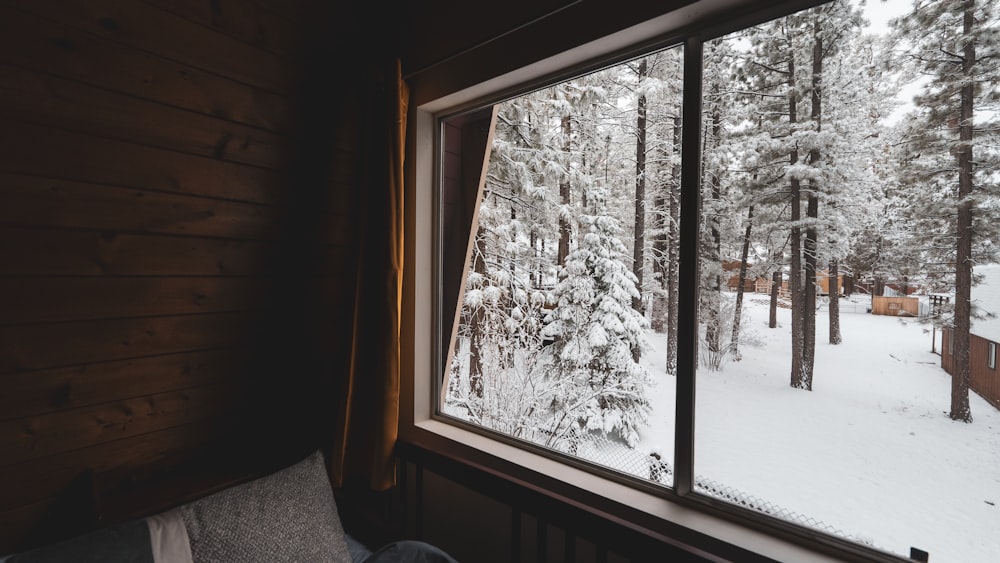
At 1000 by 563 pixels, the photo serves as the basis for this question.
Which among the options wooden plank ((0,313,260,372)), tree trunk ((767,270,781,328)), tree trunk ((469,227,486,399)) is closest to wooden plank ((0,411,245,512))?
wooden plank ((0,313,260,372))

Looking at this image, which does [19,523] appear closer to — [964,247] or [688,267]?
[688,267]

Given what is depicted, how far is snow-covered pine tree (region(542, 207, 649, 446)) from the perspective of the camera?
1.36 m

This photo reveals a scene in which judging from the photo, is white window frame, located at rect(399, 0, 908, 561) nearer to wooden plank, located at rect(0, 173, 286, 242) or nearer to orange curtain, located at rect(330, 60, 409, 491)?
orange curtain, located at rect(330, 60, 409, 491)

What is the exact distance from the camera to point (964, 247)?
0.88 m

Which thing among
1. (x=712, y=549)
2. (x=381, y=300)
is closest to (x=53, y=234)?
(x=381, y=300)

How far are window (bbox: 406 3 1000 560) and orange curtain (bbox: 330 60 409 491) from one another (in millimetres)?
402

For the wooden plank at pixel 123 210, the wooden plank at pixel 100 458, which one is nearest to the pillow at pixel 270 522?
the wooden plank at pixel 100 458

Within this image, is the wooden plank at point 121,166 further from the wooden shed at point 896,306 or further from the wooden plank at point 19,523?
the wooden shed at point 896,306

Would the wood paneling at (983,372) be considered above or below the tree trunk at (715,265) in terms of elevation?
below

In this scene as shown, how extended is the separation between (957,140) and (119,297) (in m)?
2.14

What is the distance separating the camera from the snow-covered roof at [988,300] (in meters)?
0.84

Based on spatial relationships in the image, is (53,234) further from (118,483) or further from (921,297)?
(921,297)

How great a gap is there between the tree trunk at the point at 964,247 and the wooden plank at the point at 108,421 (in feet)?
6.68

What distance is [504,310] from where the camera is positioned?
1755mm
